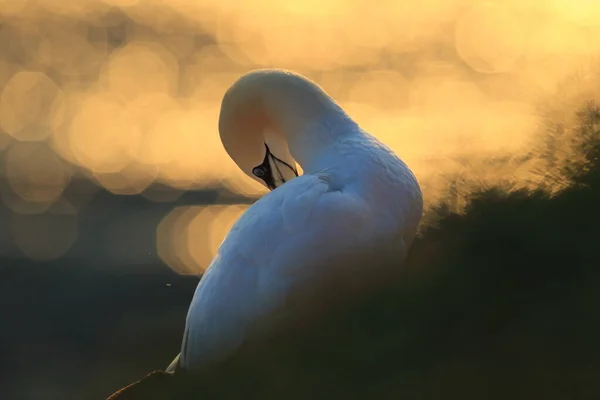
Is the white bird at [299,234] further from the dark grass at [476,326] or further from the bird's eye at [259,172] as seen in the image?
the bird's eye at [259,172]

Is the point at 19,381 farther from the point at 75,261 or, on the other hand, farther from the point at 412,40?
the point at 412,40

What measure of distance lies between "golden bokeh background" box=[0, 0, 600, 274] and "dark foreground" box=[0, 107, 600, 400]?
1225cm

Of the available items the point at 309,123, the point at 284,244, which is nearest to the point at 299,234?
the point at 284,244

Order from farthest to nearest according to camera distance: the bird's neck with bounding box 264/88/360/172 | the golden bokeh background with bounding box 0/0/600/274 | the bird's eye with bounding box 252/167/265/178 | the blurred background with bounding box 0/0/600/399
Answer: the golden bokeh background with bounding box 0/0/600/274 < the blurred background with bounding box 0/0/600/399 < the bird's eye with bounding box 252/167/265/178 < the bird's neck with bounding box 264/88/360/172

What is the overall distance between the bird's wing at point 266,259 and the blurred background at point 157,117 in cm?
132

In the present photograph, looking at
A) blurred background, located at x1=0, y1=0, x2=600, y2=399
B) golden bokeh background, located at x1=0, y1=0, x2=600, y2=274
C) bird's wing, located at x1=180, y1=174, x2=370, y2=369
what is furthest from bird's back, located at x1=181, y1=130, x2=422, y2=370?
golden bokeh background, located at x1=0, y1=0, x2=600, y2=274

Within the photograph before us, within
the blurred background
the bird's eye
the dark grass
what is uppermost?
the blurred background

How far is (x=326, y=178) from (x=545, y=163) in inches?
55.4

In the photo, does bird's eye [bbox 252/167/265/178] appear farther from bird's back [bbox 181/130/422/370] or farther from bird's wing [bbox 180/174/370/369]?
bird's wing [bbox 180/174/370/369]

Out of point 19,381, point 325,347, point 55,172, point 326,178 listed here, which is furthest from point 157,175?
point 325,347

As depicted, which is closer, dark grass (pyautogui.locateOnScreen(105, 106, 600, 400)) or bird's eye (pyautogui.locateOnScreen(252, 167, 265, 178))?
dark grass (pyautogui.locateOnScreen(105, 106, 600, 400))

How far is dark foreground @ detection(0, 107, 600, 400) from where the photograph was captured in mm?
4883

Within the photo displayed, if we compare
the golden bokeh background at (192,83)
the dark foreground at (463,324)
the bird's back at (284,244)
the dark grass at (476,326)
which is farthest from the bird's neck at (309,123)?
the golden bokeh background at (192,83)

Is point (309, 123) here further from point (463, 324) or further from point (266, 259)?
point (463, 324)
